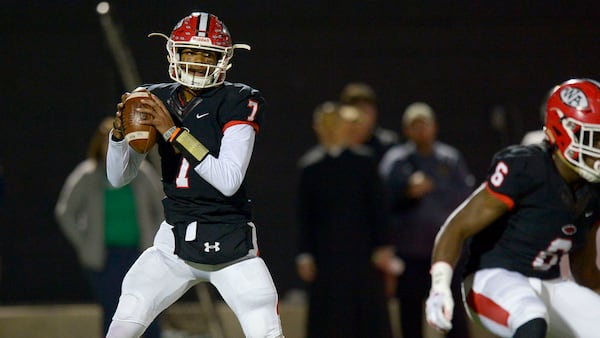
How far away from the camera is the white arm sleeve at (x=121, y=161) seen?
4.17 meters

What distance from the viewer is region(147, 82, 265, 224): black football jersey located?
4.20 metres

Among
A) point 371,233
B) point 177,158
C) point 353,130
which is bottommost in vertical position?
point 371,233

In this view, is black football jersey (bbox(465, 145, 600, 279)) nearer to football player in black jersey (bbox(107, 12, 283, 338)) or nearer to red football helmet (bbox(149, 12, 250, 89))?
football player in black jersey (bbox(107, 12, 283, 338))

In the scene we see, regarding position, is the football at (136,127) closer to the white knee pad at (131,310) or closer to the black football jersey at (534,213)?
the white knee pad at (131,310)

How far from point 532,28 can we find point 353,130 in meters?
2.15

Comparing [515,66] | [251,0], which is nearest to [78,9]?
[251,0]

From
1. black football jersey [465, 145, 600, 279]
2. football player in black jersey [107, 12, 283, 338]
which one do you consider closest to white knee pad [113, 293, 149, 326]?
football player in black jersey [107, 12, 283, 338]

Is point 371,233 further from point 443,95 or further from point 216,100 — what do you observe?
point 216,100

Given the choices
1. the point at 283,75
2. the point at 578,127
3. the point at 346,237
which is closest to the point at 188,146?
the point at 578,127

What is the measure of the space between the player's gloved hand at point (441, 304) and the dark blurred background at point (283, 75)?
3.48m

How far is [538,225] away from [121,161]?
63.5 inches

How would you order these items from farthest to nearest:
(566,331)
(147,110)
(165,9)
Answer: (165,9) → (566,331) → (147,110)

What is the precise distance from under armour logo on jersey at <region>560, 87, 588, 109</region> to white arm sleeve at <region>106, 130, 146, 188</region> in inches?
64.4

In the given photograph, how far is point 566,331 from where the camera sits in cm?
438
